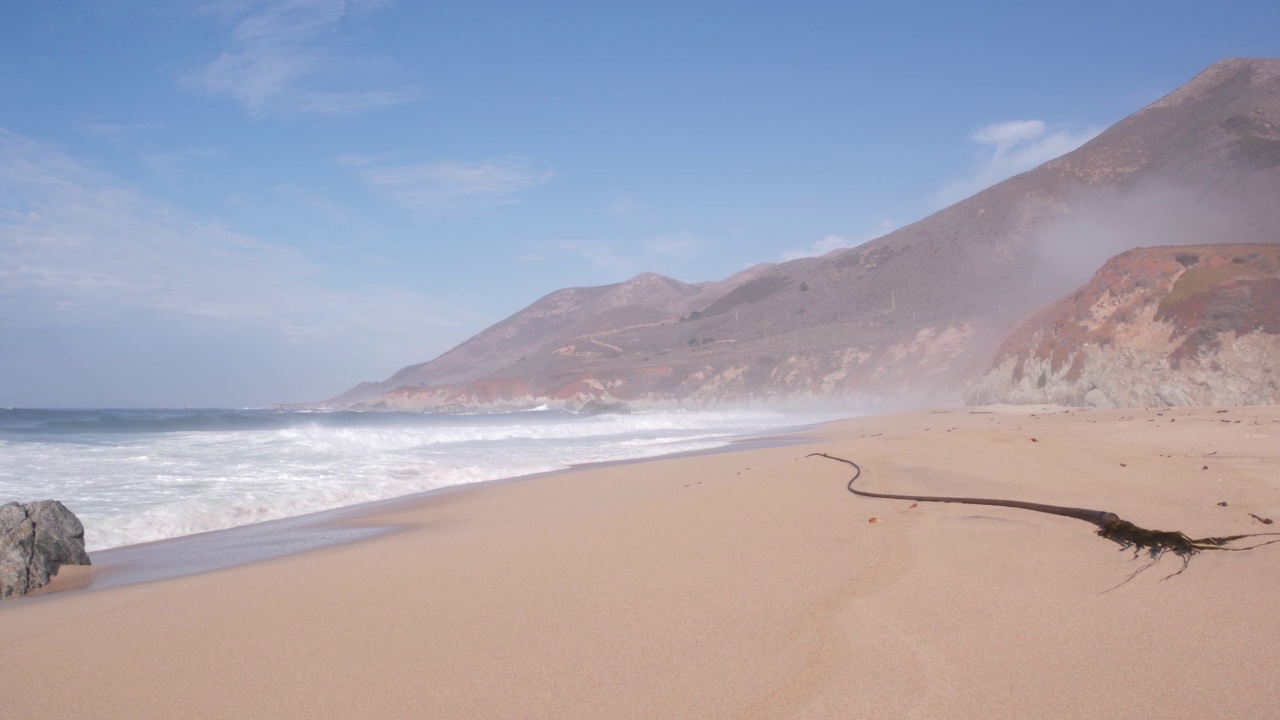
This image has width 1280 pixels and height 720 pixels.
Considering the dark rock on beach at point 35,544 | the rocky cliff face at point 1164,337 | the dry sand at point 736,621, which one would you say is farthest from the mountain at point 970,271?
the dark rock on beach at point 35,544

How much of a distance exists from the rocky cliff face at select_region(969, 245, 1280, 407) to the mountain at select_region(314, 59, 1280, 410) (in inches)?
380

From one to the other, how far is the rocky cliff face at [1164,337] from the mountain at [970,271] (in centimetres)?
966

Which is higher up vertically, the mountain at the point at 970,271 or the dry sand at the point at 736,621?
the mountain at the point at 970,271

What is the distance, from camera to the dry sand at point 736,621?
2131mm

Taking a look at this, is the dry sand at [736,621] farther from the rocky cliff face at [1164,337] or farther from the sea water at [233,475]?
the rocky cliff face at [1164,337]

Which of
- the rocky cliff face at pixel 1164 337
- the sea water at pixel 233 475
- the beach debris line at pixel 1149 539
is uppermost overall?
the rocky cliff face at pixel 1164 337

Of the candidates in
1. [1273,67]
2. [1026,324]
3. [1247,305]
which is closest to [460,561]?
[1247,305]

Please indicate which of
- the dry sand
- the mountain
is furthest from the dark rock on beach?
the mountain

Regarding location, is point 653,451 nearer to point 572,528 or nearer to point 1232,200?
point 572,528

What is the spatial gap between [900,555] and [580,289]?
19059cm

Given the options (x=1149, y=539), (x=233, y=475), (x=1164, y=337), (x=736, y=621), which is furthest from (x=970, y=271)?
(x=736, y=621)

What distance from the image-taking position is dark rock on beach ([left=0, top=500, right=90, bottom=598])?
5.10 m

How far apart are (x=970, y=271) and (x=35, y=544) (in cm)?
6481

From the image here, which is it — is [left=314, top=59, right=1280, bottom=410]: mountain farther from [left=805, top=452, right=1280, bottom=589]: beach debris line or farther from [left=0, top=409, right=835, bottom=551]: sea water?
[left=805, top=452, right=1280, bottom=589]: beach debris line
